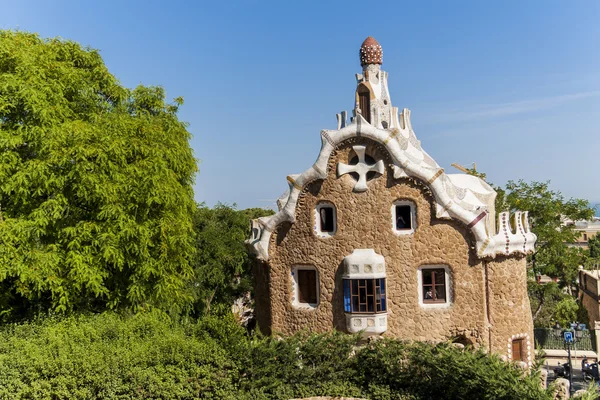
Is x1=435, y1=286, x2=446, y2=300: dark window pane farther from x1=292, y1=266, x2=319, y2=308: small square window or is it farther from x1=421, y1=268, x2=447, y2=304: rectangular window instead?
x1=292, y1=266, x2=319, y2=308: small square window

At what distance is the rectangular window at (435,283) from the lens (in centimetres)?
1661

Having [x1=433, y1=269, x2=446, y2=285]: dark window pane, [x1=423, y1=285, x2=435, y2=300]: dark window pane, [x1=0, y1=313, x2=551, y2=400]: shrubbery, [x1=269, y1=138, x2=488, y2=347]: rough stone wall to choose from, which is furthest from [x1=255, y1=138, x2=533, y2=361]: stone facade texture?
[x1=0, y1=313, x2=551, y2=400]: shrubbery

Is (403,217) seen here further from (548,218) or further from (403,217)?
(548,218)

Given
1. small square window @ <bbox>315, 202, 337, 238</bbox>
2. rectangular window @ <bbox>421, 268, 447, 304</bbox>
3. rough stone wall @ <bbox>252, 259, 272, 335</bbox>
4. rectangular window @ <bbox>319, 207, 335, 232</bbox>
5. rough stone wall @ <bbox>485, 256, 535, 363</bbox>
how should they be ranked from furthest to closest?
1. rough stone wall @ <bbox>252, 259, 272, 335</bbox>
2. rectangular window @ <bbox>319, 207, 335, 232</bbox>
3. small square window @ <bbox>315, 202, 337, 238</bbox>
4. rectangular window @ <bbox>421, 268, 447, 304</bbox>
5. rough stone wall @ <bbox>485, 256, 535, 363</bbox>

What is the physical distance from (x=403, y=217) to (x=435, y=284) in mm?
2237

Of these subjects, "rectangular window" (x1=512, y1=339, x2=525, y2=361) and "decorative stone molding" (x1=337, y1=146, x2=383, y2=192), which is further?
"rectangular window" (x1=512, y1=339, x2=525, y2=361)

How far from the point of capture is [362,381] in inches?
539

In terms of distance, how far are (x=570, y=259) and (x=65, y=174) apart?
76.2ft

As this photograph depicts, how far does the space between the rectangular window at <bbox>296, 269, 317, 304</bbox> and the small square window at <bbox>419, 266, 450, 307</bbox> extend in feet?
11.1

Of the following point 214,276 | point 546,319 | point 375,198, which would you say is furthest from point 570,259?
point 214,276

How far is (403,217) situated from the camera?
55.6ft

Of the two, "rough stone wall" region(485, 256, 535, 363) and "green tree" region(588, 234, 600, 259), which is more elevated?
"green tree" region(588, 234, 600, 259)

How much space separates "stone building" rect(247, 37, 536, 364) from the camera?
53.6 ft

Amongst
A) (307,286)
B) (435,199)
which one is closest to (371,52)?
(435,199)
